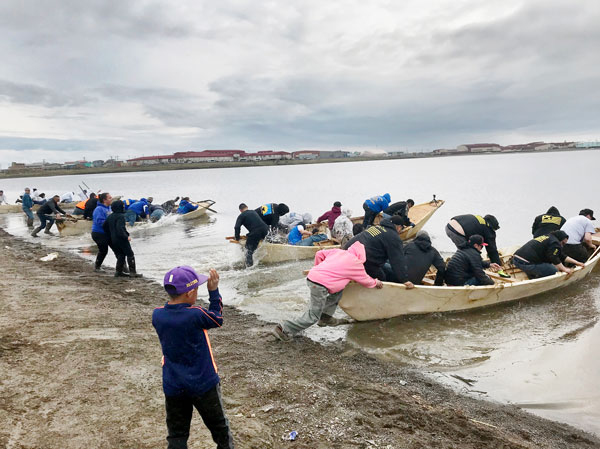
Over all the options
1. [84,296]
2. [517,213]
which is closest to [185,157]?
[517,213]

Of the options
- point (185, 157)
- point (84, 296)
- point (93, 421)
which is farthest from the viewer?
point (185, 157)

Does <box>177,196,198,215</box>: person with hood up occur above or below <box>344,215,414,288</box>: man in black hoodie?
below

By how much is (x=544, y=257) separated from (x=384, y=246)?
4428 mm

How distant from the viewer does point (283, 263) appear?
11.9m

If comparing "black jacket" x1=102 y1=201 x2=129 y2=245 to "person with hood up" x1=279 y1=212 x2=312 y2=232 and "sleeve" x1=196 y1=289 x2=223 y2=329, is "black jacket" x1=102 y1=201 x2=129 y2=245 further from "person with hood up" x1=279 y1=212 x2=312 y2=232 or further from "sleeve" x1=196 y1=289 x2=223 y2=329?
"sleeve" x1=196 y1=289 x2=223 y2=329

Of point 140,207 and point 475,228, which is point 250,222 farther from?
point 140,207

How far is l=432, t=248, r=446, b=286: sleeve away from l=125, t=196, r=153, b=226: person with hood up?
15772 mm

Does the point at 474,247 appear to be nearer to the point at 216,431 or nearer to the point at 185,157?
the point at 216,431

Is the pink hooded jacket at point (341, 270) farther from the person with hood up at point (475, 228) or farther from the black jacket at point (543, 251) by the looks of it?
the black jacket at point (543, 251)

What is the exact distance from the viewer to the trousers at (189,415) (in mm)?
2771

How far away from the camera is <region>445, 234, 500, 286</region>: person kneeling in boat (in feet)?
23.6

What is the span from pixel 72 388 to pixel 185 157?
13115cm

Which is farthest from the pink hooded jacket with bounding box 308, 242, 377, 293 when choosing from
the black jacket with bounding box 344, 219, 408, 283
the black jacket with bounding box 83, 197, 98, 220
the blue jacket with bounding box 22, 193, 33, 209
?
the blue jacket with bounding box 22, 193, 33, 209

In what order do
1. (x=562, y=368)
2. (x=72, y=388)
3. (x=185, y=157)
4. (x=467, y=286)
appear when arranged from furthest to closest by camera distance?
(x=185, y=157) < (x=467, y=286) < (x=562, y=368) < (x=72, y=388)
